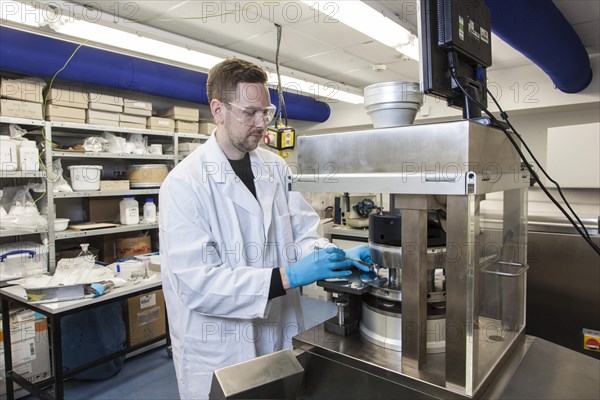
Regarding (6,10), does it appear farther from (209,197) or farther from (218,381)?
(218,381)

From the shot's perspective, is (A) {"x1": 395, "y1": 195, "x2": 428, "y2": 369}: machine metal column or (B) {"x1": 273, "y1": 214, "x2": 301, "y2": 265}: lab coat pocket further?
(B) {"x1": 273, "y1": 214, "x2": 301, "y2": 265}: lab coat pocket

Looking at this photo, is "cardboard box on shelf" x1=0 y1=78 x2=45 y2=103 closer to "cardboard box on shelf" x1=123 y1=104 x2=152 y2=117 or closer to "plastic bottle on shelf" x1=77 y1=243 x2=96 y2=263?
"cardboard box on shelf" x1=123 y1=104 x2=152 y2=117

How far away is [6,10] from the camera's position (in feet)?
6.63

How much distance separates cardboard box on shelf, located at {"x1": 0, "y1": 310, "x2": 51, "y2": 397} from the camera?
238 centimetres

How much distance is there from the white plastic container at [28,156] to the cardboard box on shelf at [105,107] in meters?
0.55

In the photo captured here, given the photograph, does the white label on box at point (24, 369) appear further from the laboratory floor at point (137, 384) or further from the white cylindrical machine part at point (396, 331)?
the white cylindrical machine part at point (396, 331)

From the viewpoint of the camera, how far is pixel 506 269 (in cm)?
104

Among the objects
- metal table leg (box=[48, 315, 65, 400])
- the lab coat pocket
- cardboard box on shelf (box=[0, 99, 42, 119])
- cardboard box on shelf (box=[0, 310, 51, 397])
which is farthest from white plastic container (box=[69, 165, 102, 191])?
the lab coat pocket

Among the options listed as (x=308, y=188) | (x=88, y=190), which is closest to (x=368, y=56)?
(x=88, y=190)

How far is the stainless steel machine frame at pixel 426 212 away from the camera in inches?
26.2

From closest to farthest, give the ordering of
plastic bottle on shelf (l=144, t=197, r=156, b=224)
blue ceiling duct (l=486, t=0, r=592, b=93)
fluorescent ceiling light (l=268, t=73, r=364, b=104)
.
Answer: blue ceiling duct (l=486, t=0, r=592, b=93) → plastic bottle on shelf (l=144, t=197, r=156, b=224) → fluorescent ceiling light (l=268, t=73, r=364, b=104)

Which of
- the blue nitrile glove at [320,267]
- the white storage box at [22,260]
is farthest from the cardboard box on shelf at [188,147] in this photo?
the blue nitrile glove at [320,267]

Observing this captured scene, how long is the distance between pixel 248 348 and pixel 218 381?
595 millimetres

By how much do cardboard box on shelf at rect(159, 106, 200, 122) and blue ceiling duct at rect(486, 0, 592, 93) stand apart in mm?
2632
